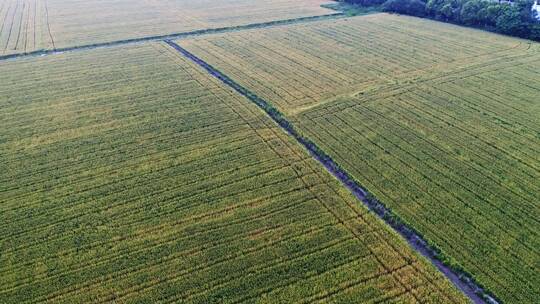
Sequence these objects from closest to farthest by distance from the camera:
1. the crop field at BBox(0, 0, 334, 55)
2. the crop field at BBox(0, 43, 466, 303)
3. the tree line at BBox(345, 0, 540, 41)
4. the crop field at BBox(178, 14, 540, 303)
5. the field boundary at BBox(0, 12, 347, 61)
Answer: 1. the crop field at BBox(0, 43, 466, 303)
2. the crop field at BBox(178, 14, 540, 303)
3. the field boundary at BBox(0, 12, 347, 61)
4. the tree line at BBox(345, 0, 540, 41)
5. the crop field at BBox(0, 0, 334, 55)

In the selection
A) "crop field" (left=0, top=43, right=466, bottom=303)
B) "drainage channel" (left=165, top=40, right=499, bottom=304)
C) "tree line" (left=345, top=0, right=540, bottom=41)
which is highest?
"tree line" (left=345, top=0, right=540, bottom=41)

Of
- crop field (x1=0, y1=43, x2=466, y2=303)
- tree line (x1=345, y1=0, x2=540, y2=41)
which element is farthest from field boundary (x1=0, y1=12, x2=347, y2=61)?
crop field (x1=0, y1=43, x2=466, y2=303)

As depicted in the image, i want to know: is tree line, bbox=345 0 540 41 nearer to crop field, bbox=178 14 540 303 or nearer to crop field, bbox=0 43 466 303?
crop field, bbox=178 14 540 303

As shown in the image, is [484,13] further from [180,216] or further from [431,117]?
[180,216]

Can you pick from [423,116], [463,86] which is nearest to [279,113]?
[423,116]

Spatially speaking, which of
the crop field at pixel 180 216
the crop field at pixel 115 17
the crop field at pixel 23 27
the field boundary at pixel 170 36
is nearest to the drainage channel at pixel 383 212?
the crop field at pixel 180 216

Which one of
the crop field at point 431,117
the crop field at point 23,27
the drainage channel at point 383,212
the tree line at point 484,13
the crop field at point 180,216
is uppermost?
the tree line at point 484,13

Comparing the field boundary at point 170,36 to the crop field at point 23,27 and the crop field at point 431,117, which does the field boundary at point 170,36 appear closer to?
the crop field at point 23,27
